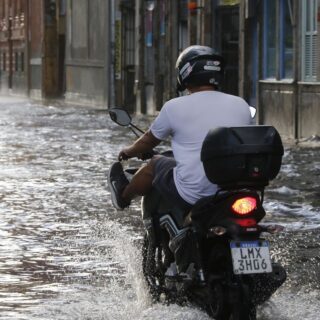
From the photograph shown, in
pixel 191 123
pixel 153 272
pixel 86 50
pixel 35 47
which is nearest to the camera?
pixel 191 123

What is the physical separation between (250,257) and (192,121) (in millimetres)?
992

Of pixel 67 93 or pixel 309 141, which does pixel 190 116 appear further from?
pixel 67 93

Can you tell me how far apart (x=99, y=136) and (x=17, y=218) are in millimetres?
13835

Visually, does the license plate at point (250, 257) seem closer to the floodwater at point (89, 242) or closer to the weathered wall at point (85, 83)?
the floodwater at point (89, 242)

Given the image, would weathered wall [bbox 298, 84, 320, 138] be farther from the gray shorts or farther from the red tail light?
the red tail light

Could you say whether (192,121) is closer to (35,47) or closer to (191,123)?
(191,123)

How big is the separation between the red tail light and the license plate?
17cm

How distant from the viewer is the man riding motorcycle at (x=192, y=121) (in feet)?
23.8

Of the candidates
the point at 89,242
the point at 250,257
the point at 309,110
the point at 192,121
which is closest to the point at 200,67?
the point at 192,121

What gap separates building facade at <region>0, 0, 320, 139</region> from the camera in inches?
958

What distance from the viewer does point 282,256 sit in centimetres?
990

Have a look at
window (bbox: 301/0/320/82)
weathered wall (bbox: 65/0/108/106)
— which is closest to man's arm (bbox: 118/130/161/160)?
window (bbox: 301/0/320/82)

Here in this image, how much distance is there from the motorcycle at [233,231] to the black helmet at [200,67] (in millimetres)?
623

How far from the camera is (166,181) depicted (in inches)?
291
